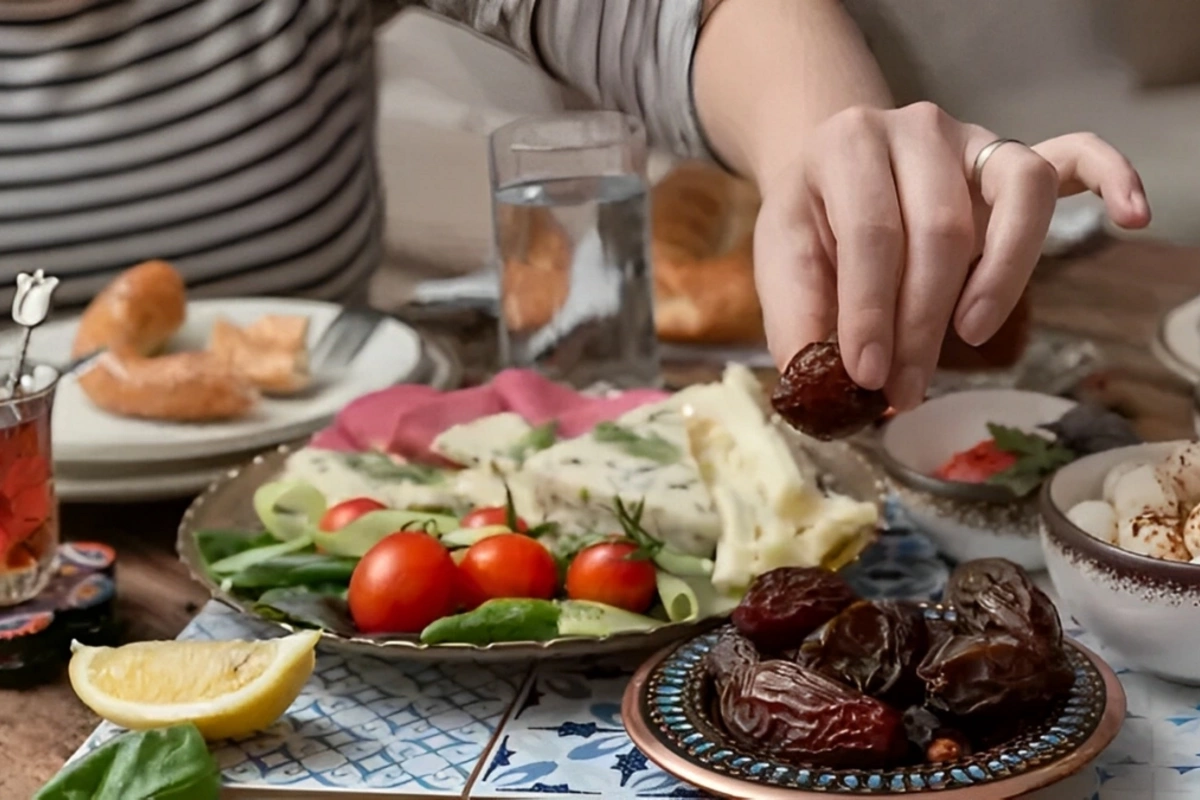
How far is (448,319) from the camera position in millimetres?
1582

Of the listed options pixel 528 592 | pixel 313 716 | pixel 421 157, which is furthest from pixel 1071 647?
pixel 421 157

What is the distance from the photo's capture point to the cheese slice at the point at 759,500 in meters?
0.90

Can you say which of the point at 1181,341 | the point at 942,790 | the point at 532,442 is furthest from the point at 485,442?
the point at 1181,341

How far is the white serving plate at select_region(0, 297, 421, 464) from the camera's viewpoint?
1.12m

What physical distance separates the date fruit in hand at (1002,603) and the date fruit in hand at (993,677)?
0.06ft

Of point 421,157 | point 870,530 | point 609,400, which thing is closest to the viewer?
point 870,530

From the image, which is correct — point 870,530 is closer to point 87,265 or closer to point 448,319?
point 448,319

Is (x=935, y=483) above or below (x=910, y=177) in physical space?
below

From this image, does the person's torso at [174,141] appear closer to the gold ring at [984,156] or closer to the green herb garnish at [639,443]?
the green herb garnish at [639,443]

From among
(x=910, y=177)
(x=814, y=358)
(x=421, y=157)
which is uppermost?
(x=910, y=177)

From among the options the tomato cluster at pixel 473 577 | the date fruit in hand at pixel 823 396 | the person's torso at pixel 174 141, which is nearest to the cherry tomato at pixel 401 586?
the tomato cluster at pixel 473 577

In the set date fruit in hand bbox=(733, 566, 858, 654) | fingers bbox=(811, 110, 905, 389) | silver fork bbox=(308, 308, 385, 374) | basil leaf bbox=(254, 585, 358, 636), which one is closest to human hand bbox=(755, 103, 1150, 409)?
fingers bbox=(811, 110, 905, 389)

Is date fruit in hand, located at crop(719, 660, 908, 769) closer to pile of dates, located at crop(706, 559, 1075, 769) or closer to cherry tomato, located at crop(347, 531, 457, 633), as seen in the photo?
pile of dates, located at crop(706, 559, 1075, 769)

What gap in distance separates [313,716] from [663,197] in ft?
2.94
